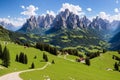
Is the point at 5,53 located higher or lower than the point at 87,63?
higher

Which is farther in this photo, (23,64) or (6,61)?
(23,64)

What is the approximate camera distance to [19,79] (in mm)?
64188

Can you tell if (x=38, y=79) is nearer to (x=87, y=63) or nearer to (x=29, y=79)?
(x=29, y=79)

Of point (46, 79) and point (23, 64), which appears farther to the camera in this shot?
point (23, 64)

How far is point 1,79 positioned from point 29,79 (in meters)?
8.03

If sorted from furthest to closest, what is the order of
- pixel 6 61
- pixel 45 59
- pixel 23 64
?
pixel 45 59
pixel 23 64
pixel 6 61

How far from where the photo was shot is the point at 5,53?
117 metres

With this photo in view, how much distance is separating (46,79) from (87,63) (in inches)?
4949

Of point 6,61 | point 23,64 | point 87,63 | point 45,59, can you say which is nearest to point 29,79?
point 6,61

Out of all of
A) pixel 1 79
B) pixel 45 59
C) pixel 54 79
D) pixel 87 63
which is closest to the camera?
pixel 1 79

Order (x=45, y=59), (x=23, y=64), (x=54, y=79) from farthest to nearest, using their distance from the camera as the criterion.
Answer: (x=45, y=59)
(x=23, y=64)
(x=54, y=79)

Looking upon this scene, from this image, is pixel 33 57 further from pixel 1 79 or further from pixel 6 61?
pixel 1 79

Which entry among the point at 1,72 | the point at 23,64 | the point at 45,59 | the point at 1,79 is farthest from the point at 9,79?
the point at 45,59

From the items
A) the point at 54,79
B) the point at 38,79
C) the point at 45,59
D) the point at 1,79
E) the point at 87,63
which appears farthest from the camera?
the point at 87,63
